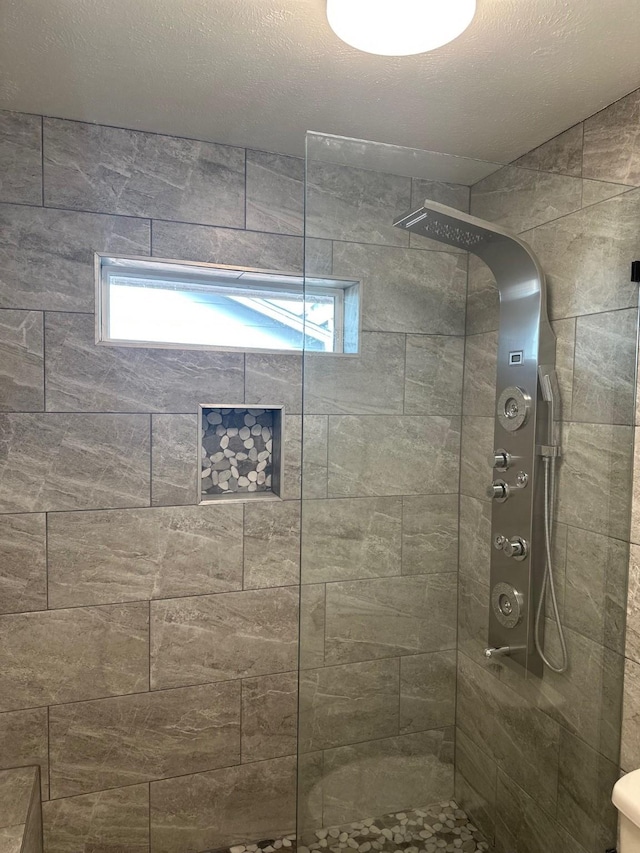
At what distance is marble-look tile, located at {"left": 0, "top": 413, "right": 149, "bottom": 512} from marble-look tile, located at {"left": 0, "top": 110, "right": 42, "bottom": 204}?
0.79 meters

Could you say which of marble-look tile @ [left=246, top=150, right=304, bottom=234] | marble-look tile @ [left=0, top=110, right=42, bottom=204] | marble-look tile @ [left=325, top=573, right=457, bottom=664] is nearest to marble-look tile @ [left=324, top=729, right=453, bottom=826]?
marble-look tile @ [left=325, top=573, right=457, bottom=664]

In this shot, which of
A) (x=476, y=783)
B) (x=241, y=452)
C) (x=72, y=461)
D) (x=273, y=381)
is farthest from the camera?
(x=241, y=452)

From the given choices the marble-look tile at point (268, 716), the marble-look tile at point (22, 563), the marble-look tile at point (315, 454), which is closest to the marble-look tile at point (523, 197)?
the marble-look tile at point (315, 454)

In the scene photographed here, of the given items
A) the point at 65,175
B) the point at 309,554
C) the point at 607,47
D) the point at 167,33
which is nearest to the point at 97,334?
the point at 65,175

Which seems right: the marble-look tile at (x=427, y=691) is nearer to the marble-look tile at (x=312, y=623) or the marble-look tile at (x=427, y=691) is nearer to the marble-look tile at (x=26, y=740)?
the marble-look tile at (x=312, y=623)

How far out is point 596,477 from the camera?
5.83 ft

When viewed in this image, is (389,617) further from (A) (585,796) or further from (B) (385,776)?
(A) (585,796)

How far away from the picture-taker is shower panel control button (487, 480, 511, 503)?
1.63m

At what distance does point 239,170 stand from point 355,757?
209 centimetres

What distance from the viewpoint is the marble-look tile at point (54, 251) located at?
6.82ft

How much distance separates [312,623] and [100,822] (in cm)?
144

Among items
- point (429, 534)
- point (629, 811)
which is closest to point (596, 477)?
point (429, 534)

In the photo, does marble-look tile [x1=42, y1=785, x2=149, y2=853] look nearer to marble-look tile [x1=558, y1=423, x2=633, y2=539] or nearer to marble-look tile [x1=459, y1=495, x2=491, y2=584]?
marble-look tile [x1=459, y1=495, x2=491, y2=584]

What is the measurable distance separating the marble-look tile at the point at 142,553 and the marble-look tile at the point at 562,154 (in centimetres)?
176
